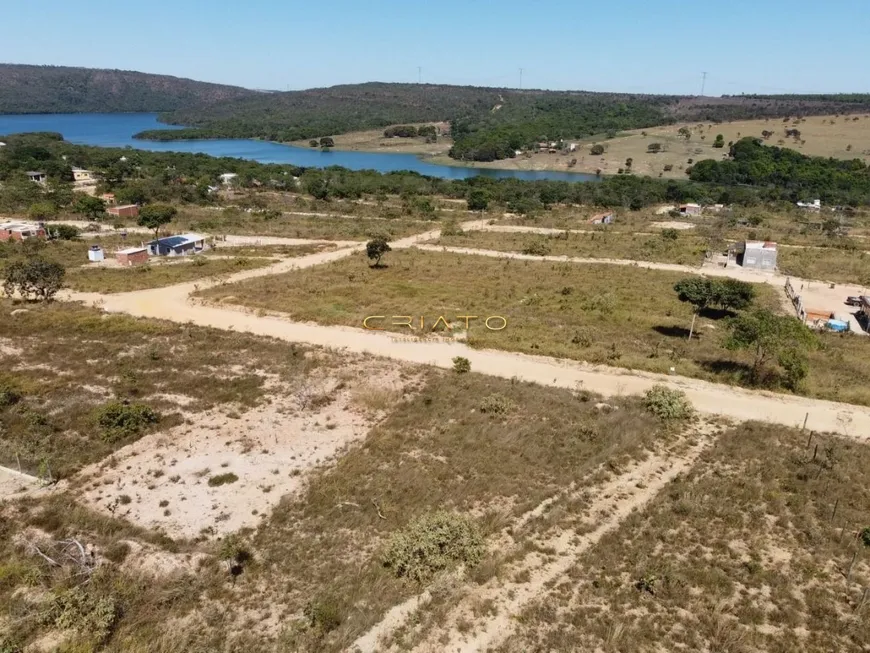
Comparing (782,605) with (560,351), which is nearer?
(782,605)

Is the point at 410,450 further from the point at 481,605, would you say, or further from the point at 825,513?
the point at 825,513

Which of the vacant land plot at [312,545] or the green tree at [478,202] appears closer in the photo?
the vacant land plot at [312,545]

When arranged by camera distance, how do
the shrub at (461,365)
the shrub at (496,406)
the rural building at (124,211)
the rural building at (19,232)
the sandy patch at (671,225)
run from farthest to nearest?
1. the rural building at (124,211)
2. the sandy patch at (671,225)
3. the rural building at (19,232)
4. the shrub at (461,365)
5. the shrub at (496,406)

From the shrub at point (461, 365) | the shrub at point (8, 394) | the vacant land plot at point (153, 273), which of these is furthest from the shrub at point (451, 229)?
the shrub at point (8, 394)

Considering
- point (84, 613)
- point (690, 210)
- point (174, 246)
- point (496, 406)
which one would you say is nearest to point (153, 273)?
point (174, 246)

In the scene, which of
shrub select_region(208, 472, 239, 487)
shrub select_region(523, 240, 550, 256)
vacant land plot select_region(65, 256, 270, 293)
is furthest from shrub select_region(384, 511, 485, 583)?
shrub select_region(523, 240, 550, 256)

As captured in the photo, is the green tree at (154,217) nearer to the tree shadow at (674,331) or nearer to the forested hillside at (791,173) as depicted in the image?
the tree shadow at (674,331)

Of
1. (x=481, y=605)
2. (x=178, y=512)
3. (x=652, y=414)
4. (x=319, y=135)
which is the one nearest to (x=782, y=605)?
(x=481, y=605)
